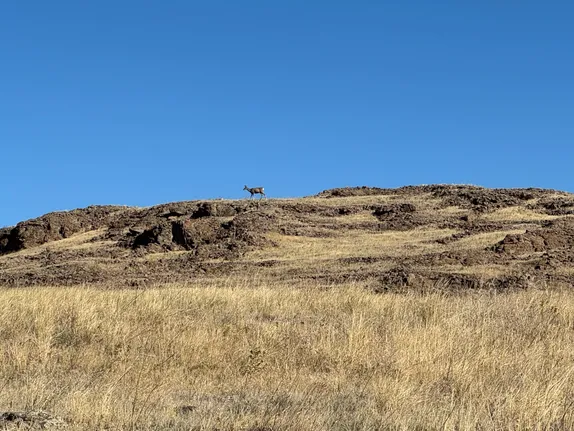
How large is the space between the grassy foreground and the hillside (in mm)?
9897

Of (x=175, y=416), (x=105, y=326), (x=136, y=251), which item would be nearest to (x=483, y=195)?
(x=136, y=251)

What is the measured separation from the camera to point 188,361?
8305mm

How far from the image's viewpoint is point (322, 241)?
37781 millimetres

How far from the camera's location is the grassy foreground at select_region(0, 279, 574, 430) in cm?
577

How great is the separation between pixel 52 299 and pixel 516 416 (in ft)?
29.2

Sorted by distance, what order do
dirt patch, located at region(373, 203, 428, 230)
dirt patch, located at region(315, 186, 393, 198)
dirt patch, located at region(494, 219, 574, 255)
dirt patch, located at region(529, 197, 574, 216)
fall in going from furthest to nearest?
dirt patch, located at region(315, 186, 393, 198)
dirt patch, located at region(529, 197, 574, 216)
dirt patch, located at region(373, 203, 428, 230)
dirt patch, located at region(494, 219, 574, 255)

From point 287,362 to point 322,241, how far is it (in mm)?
29531

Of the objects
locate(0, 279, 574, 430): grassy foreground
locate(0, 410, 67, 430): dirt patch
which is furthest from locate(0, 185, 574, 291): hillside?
locate(0, 410, 67, 430): dirt patch

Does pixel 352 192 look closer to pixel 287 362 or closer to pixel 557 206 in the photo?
pixel 557 206

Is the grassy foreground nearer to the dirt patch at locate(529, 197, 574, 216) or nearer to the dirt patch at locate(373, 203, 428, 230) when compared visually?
the dirt patch at locate(373, 203, 428, 230)

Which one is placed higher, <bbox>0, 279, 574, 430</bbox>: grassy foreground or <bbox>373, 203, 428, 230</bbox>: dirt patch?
<bbox>373, 203, 428, 230</bbox>: dirt patch

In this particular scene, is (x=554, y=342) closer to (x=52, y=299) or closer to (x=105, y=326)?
(x=105, y=326)

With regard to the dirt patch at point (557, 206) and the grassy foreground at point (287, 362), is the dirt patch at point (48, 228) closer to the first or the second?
the dirt patch at point (557, 206)

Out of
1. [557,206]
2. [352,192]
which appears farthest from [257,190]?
[557,206]
